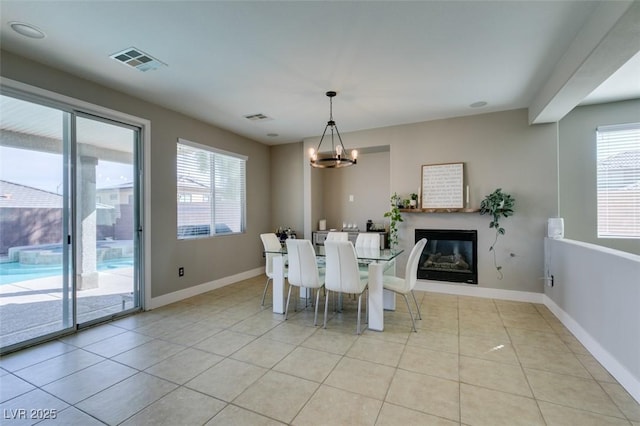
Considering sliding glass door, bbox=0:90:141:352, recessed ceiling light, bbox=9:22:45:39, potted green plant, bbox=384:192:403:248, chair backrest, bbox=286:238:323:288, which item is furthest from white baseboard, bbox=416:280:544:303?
recessed ceiling light, bbox=9:22:45:39

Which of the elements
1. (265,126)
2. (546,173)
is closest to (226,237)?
(265,126)

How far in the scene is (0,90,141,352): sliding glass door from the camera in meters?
2.62

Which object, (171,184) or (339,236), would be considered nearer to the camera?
(171,184)

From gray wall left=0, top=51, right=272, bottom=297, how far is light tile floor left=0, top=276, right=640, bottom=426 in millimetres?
1018

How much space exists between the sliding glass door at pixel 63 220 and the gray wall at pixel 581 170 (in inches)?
231

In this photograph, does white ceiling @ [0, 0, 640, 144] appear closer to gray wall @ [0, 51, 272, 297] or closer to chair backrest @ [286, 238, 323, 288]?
gray wall @ [0, 51, 272, 297]

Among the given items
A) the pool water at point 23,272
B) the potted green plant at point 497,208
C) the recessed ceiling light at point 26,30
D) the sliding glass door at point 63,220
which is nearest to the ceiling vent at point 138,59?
the recessed ceiling light at point 26,30

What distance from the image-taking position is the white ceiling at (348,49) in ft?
6.61

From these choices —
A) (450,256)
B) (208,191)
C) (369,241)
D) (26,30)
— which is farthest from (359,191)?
(26,30)

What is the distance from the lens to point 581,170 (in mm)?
4094

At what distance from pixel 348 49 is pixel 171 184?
117 inches

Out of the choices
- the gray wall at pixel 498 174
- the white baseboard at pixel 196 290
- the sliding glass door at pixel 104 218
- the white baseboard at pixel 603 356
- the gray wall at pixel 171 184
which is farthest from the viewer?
the gray wall at pixel 498 174

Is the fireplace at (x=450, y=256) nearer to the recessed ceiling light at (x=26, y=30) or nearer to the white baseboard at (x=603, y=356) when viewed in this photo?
the white baseboard at (x=603, y=356)

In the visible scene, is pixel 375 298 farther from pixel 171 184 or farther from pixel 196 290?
pixel 171 184
